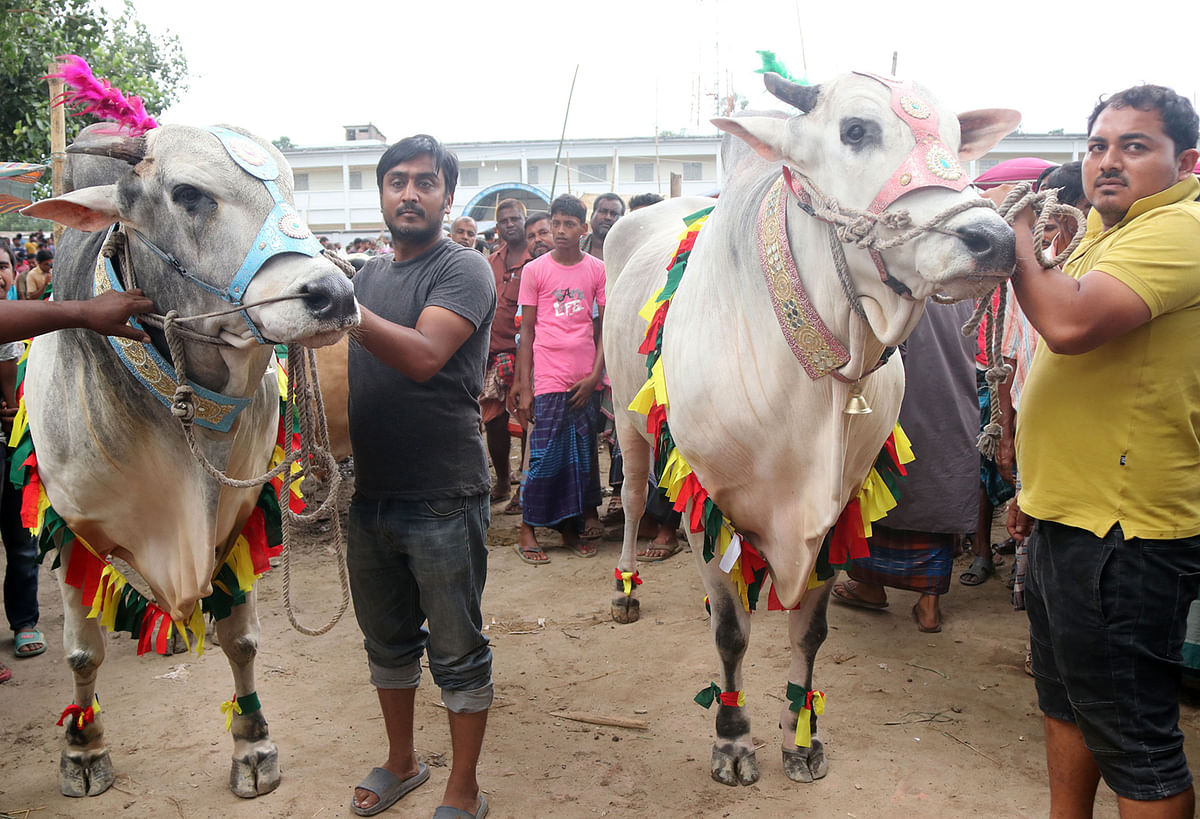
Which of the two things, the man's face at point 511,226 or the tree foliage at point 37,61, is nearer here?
the man's face at point 511,226

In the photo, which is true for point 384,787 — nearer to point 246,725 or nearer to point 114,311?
point 246,725

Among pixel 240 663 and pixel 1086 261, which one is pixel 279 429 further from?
pixel 1086 261

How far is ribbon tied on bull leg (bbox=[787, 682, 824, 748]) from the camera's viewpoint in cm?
282

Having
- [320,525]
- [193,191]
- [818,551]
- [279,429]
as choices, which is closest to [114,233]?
[193,191]

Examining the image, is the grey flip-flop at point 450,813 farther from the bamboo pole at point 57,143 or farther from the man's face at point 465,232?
the man's face at point 465,232

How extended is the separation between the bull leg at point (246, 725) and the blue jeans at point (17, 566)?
64.7 inches

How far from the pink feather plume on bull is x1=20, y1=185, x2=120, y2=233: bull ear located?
0.26 metres

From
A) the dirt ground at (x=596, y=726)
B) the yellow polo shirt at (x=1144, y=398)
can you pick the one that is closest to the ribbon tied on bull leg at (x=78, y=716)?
the dirt ground at (x=596, y=726)

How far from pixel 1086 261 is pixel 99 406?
8.52 ft

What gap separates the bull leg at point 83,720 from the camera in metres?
2.81

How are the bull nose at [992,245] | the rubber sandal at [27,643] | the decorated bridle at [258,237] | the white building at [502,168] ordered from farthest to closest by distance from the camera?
the white building at [502,168] → the rubber sandal at [27,643] → the decorated bridle at [258,237] → the bull nose at [992,245]

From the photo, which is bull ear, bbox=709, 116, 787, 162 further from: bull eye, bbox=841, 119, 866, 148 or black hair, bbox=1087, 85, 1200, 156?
black hair, bbox=1087, 85, 1200, 156

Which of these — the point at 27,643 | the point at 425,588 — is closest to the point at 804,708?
the point at 425,588

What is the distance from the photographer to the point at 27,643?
3883 millimetres
